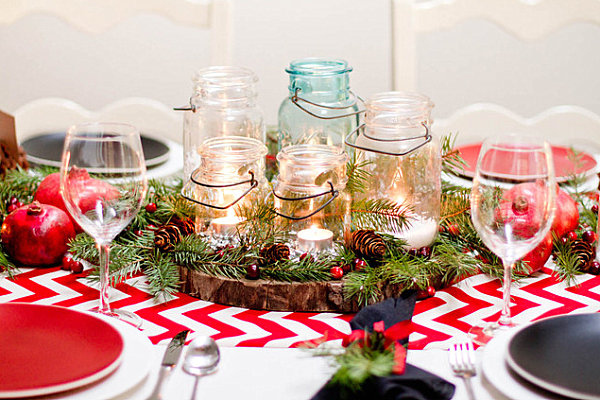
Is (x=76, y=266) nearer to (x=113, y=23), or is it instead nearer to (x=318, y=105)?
(x=318, y=105)

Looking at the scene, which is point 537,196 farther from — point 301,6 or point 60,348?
point 301,6

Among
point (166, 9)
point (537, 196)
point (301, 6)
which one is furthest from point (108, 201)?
point (301, 6)

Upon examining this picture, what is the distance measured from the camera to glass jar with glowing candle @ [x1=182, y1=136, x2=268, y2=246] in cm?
89

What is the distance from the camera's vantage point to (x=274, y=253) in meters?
0.85

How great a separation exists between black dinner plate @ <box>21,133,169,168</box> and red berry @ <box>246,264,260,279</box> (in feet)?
1.74

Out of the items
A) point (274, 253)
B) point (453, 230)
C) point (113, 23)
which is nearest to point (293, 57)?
point (113, 23)

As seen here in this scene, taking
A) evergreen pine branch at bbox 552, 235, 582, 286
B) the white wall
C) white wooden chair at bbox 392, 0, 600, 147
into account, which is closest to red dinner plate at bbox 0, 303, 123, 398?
evergreen pine branch at bbox 552, 235, 582, 286

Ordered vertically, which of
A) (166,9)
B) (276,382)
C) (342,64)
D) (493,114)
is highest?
(166,9)

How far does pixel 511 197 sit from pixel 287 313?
28 centimetres

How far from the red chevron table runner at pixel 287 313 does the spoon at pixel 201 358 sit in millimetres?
78

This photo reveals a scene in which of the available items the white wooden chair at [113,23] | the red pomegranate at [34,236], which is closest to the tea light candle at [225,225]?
the red pomegranate at [34,236]

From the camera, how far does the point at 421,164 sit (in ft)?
2.94

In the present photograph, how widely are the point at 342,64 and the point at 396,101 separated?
0.46 feet

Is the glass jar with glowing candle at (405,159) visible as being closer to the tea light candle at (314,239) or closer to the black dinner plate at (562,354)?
the tea light candle at (314,239)
